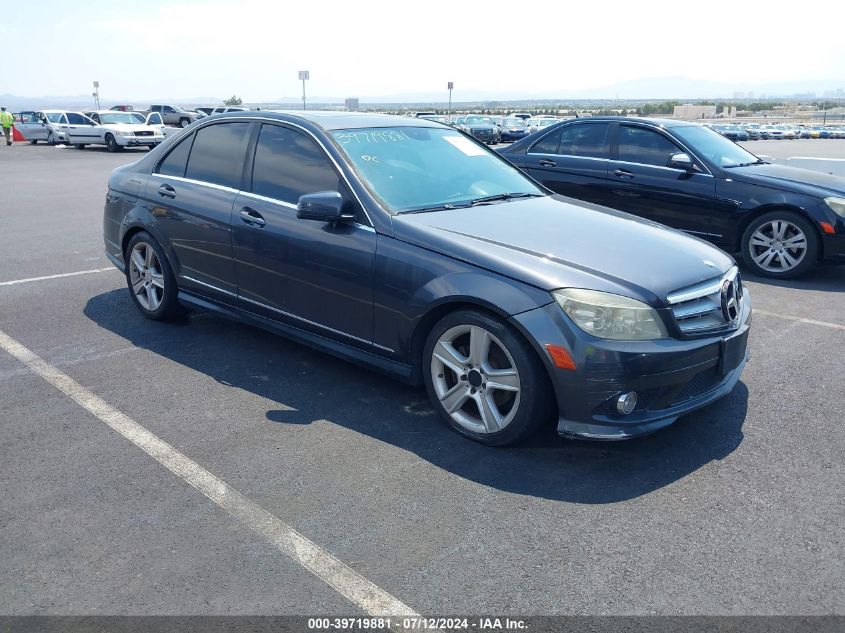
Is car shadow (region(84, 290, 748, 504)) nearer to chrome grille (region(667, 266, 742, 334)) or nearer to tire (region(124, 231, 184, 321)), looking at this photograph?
tire (region(124, 231, 184, 321))

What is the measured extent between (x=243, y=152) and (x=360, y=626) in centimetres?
360

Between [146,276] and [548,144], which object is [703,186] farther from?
[146,276]

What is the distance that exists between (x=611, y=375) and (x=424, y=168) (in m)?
→ 2.03

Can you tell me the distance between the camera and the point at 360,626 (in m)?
2.76

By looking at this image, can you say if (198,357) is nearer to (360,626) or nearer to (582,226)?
(582,226)

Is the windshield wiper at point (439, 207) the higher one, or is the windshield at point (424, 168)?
the windshield at point (424, 168)

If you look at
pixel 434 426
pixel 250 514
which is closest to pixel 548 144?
pixel 434 426

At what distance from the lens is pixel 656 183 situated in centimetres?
869

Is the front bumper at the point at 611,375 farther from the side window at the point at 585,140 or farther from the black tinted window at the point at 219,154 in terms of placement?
the side window at the point at 585,140

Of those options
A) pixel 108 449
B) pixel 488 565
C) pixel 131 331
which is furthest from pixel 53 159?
pixel 488 565

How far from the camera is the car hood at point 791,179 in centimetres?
798

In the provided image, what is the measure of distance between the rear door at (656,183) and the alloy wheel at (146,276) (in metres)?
5.24

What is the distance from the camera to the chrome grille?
397 centimetres

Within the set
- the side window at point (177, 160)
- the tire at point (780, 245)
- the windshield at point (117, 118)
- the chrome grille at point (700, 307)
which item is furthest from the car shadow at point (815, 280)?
the windshield at point (117, 118)
